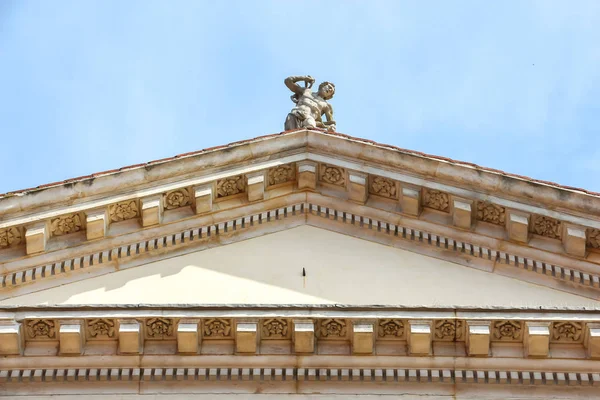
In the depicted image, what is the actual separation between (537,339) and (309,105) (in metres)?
6.07

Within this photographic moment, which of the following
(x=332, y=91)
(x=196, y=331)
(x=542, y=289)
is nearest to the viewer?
(x=196, y=331)

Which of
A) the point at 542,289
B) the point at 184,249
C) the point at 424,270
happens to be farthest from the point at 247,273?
the point at 542,289

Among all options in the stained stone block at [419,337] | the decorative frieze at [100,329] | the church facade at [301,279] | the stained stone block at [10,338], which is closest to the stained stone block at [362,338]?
the church facade at [301,279]

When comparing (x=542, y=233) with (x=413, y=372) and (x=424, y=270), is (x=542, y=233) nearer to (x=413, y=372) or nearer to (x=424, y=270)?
(x=424, y=270)

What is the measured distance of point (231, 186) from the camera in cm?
2058

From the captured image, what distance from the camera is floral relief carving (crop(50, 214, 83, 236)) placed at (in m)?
19.7

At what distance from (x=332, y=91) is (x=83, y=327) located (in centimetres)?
667

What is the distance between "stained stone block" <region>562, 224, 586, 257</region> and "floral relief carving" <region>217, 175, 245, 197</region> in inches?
166

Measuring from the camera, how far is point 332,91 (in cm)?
2314

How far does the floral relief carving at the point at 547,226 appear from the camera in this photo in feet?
65.2

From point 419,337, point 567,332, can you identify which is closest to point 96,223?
point 419,337

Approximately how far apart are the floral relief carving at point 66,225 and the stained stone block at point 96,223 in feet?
0.43

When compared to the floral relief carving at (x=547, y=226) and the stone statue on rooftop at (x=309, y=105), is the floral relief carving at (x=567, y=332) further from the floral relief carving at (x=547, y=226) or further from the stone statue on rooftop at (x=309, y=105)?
the stone statue on rooftop at (x=309, y=105)

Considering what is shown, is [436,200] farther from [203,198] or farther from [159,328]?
[159,328]
